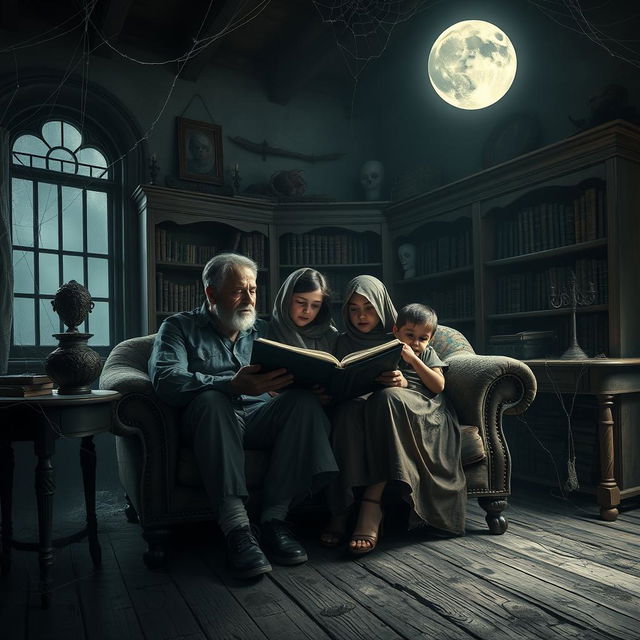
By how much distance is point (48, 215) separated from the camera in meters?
4.03

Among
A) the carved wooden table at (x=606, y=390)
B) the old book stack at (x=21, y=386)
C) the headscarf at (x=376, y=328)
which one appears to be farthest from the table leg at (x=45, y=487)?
the carved wooden table at (x=606, y=390)

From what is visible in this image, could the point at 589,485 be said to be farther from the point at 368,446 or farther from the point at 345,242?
the point at 345,242

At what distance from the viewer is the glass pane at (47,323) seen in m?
3.95

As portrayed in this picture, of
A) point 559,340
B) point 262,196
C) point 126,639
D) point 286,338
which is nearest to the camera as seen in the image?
point 126,639

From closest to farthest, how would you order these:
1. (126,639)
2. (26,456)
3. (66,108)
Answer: (126,639)
(26,456)
(66,108)

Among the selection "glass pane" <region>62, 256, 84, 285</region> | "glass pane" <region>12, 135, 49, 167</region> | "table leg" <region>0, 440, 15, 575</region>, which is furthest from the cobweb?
"table leg" <region>0, 440, 15, 575</region>

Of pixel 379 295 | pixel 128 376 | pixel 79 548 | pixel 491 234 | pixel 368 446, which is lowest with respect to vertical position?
pixel 79 548

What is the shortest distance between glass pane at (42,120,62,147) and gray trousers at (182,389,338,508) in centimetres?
294

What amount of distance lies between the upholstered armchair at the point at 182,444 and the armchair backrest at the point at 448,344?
0.14 m

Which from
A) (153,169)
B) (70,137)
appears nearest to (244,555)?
(153,169)

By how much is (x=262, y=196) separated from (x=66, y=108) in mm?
1505

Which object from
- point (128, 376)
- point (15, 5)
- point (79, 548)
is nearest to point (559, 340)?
point (128, 376)

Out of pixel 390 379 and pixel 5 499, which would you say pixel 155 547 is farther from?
pixel 390 379

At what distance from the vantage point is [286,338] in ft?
8.09
